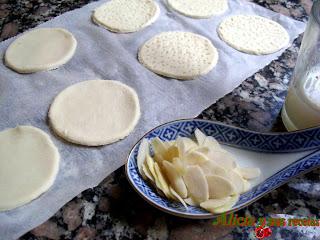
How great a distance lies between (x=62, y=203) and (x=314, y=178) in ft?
1.55

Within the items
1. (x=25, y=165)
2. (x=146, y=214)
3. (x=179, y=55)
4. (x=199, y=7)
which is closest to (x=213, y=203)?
(x=146, y=214)

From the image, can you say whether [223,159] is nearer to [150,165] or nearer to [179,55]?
[150,165]

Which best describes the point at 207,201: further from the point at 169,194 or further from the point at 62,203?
the point at 62,203

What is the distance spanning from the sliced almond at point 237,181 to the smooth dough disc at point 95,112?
27 cm

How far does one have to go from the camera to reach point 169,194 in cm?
58

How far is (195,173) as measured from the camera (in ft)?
1.88

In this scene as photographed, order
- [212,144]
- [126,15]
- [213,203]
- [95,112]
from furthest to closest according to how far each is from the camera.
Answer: [126,15] → [95,112] → [212,144] → [213,203]

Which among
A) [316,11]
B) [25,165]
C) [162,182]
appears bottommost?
[25,165]

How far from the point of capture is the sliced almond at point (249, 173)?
2.04 ft

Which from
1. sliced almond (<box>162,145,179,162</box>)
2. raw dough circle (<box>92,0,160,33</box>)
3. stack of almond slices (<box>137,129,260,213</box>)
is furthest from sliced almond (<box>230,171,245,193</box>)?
raw dough circle (<box>92,0,160,33</box>)

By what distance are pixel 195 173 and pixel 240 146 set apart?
15 centimetres

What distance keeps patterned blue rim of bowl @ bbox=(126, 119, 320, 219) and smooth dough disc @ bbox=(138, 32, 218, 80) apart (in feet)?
0.87

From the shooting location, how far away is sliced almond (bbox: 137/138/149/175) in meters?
0.62

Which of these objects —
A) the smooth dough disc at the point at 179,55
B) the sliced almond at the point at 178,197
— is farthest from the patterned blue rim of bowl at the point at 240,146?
the smooth dough disc at the point at 179,55
